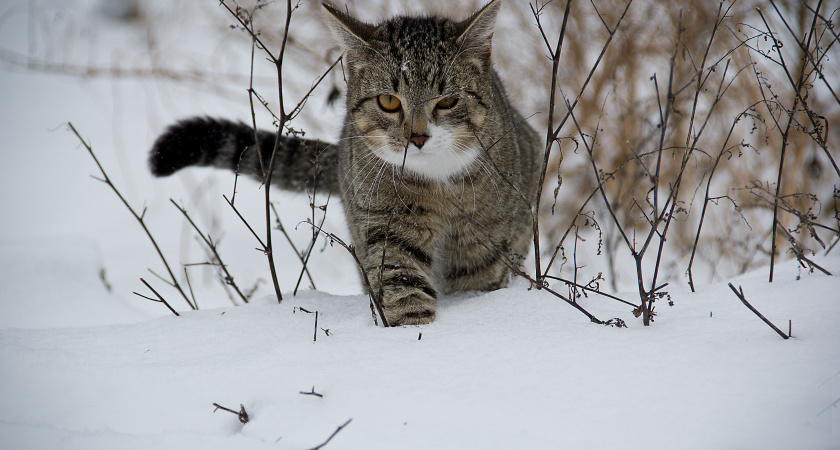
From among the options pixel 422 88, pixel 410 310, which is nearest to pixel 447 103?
pixel 422 88

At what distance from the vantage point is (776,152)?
4.19 meters

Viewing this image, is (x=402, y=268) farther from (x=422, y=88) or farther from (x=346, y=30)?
(x=346, y=30)

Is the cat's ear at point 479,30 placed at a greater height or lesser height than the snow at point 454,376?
greater

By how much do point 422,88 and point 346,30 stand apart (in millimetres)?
411

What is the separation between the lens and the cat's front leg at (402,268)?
2.22 m

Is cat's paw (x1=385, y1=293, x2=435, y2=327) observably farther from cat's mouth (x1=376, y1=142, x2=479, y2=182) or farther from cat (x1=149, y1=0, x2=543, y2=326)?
cat's mouth (x1=376, y1=142, x2=479, y2=182)

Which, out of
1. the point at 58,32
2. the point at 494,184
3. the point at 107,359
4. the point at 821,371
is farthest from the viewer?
the point at 58,32

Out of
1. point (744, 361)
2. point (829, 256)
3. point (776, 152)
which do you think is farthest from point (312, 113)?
point (744, 361)

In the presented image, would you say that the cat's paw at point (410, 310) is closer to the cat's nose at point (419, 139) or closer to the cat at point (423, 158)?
the cat at point (423, 158)

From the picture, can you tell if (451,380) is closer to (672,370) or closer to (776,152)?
(672,370)

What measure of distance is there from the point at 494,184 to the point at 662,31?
7.96 feet

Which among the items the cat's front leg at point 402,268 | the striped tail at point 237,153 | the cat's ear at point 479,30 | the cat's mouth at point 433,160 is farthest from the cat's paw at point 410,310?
the cat's ear at point 479,30

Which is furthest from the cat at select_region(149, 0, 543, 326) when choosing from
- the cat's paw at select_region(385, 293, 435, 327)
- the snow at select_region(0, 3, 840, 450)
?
the snow at select_region(0, 3, 840, 450)

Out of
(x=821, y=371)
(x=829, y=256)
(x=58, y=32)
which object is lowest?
(x=821, y=371)
